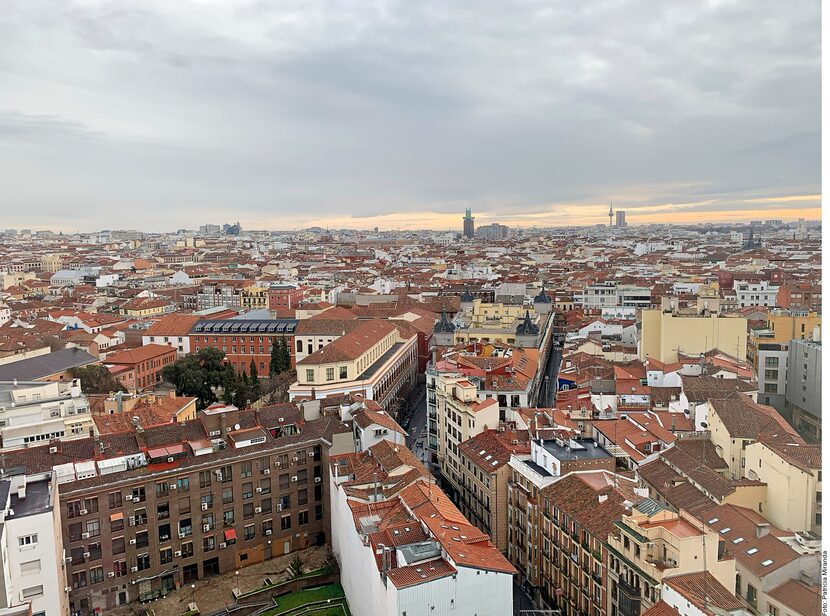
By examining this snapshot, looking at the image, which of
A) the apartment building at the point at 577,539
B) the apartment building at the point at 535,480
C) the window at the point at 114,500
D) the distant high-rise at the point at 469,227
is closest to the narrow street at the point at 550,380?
the apartment building at the point at 535,480

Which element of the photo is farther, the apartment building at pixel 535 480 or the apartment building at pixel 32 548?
the apartment building at pixel 535 480

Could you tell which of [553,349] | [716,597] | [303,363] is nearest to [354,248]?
[553,349]

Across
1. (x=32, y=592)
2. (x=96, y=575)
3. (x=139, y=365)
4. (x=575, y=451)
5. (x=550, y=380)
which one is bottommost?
(x=96, y=575)

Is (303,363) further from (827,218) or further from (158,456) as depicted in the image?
(827,218)

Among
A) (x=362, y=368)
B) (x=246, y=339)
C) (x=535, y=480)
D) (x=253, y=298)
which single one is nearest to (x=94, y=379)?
(x=246, y=339)

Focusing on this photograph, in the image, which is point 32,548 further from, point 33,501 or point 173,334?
point 173,334

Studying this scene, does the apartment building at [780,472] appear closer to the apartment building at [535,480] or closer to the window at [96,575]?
the apartment building at [535,480]
